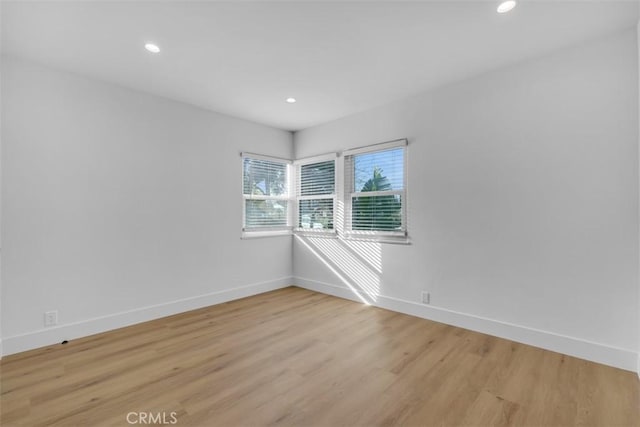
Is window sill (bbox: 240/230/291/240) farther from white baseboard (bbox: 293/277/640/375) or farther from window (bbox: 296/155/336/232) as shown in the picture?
white baseboard (bbox: 293/277/640/375)

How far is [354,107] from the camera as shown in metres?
3.94

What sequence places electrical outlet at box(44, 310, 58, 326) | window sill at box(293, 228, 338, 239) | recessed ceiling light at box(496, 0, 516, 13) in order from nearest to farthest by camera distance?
1. recessed ceiling light at box(496, 0, 516, 13)
2. electrical outlet at box(44, 310, 58, 326)
3. window sill at box(293, 228, 338, 239)

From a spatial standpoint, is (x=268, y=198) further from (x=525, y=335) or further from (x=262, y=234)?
(x=525, y=335)

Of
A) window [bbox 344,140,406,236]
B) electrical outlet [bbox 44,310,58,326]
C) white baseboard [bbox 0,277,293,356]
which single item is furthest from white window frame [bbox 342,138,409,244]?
electrical outlet [bbox 44,310,58,326]

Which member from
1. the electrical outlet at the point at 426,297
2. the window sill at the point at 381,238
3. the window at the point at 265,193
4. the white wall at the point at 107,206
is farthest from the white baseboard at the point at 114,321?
the electrical outlet at the point at 426,297

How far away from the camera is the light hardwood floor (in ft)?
5.90

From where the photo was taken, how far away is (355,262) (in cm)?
420

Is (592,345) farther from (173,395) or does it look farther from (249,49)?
(249,49)

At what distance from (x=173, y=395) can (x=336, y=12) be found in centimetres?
286

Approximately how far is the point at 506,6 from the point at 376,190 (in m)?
2.32

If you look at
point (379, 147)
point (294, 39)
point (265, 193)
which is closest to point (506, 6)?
point (294, 39)

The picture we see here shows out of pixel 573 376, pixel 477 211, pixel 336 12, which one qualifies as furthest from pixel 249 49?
pixel 573 376

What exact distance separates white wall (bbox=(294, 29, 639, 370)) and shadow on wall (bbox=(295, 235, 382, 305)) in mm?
297

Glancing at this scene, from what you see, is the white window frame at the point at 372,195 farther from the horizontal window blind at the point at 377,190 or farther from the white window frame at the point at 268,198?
the white window frame at the point at 268,198
